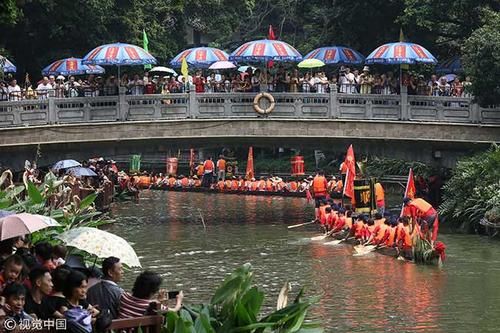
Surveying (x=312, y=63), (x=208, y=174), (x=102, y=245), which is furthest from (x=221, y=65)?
(x=102, y=245)

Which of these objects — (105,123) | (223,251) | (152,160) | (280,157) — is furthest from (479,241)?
(152,160)

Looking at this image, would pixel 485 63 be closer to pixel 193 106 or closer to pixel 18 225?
pixel 193 106

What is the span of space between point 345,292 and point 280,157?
3122 centimetres

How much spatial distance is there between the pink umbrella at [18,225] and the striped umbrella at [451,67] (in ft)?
76.9

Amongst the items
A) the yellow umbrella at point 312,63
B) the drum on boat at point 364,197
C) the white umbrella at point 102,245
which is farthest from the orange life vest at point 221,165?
the white umbrella at point 102,245

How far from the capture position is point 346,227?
30469 mm

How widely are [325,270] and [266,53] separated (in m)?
9.00

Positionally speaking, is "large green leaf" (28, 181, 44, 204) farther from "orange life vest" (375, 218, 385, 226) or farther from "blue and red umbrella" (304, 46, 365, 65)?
"blue and red umbrella" (304, 46, 365, 65)

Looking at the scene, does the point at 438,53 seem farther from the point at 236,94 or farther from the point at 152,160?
the point at 152,160

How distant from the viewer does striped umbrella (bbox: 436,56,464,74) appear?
1449 inches

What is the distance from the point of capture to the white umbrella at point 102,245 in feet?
46.6

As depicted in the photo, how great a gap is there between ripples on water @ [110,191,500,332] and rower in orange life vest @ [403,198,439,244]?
77 centimetres

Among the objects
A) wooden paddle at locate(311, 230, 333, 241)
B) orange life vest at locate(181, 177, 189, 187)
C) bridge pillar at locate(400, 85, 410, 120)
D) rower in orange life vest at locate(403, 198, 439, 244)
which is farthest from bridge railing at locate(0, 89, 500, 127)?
orange life vest at locate(181, 177, 189, 187)

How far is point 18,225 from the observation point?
48.1 feet
